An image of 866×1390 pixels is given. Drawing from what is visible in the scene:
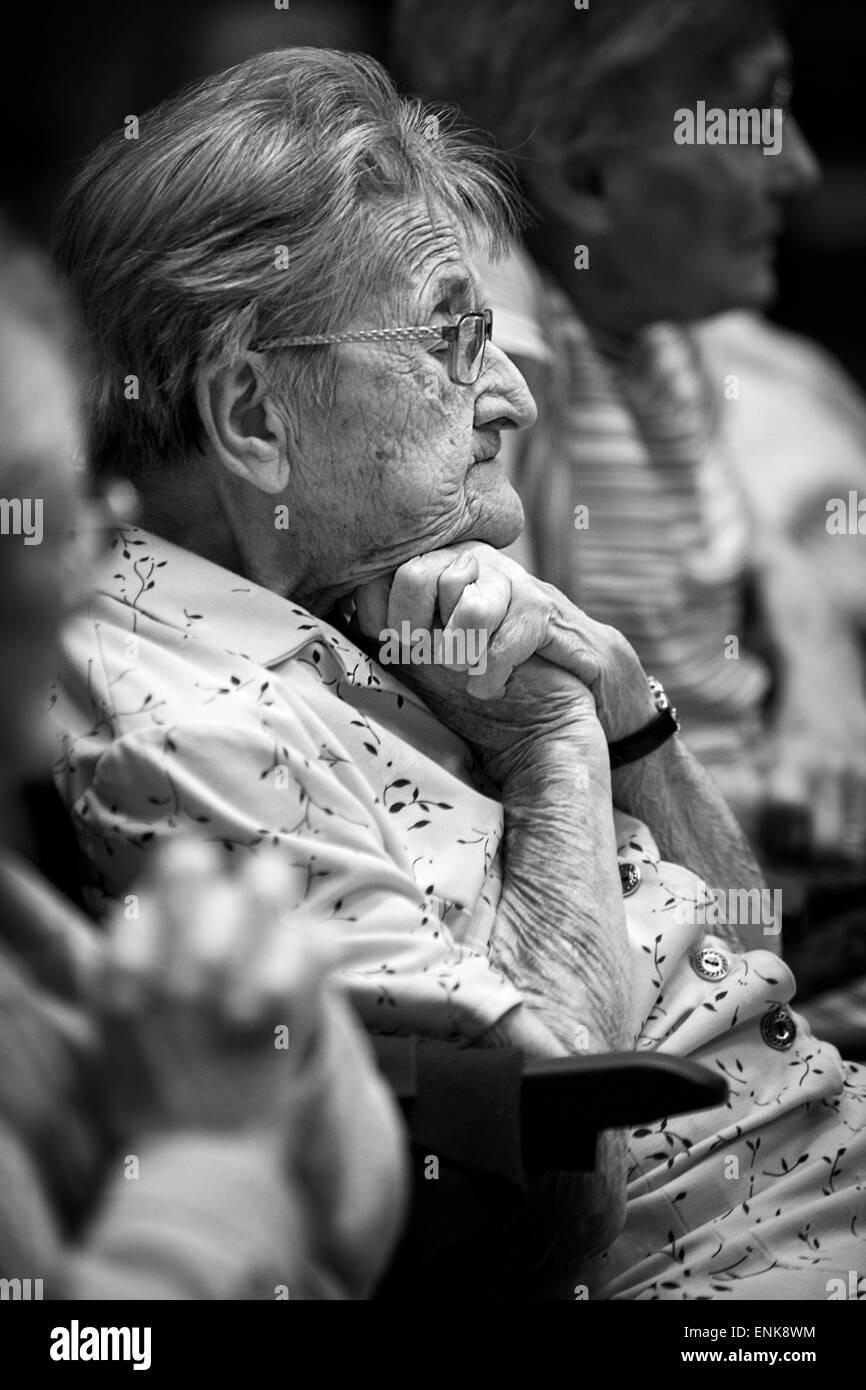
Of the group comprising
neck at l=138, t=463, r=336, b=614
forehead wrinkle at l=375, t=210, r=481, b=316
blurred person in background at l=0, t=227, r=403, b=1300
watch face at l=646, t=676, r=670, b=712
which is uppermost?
forehead wrinkle at l=375, t=210, r=481, b=316

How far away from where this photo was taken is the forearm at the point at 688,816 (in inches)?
71.7

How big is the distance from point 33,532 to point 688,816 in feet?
3.14

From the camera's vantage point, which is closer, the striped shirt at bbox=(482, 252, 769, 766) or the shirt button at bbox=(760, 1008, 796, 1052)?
the shirt button at bbox=(760, 1008, 796, 1052)

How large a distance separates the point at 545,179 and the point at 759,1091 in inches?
79.4

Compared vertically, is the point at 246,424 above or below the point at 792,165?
below

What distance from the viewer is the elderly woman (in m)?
1.50

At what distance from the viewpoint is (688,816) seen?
72.8 inches

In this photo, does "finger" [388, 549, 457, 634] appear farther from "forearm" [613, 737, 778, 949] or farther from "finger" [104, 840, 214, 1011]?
"finger" [104, 840, 214, 1011]

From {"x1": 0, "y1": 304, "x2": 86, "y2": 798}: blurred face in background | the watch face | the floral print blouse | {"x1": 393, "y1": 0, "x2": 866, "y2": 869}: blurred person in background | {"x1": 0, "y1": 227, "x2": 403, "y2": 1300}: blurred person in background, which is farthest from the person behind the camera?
{"x1": 393, "y1": 0, "x2": 866, "y2": 869}: blurred person in background

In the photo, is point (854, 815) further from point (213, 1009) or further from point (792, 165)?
point (213, 1009)

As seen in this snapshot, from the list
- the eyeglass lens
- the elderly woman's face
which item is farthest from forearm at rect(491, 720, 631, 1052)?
the eyeglass lens

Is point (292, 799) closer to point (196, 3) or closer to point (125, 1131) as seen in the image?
point (125, 1131)

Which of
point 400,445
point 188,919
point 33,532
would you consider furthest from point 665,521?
point 188,919

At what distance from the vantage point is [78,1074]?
1.04 meters
